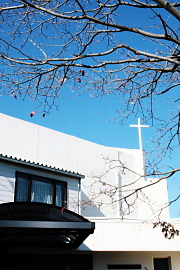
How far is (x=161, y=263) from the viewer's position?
49.9 feet

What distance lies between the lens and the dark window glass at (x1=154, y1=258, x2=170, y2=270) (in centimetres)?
1512

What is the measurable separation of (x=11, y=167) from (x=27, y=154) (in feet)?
12.9

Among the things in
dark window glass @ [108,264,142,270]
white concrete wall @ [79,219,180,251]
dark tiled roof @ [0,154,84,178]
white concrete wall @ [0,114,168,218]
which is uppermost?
white concrete wall @ [0,114,168,218]

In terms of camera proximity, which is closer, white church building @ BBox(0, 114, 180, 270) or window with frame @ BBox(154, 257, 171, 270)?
white church building @ BBox(0, 114, 180, 270)

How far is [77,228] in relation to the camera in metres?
9.44

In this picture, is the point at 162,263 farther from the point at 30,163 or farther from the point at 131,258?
the point at 30,163

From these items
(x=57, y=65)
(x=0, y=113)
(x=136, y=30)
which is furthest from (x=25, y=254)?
(x=136, y=30)

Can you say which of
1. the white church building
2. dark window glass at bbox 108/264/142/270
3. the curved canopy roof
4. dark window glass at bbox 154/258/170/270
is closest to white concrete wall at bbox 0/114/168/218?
the white church building

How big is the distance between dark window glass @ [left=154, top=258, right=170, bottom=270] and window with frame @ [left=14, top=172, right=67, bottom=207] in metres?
4.67

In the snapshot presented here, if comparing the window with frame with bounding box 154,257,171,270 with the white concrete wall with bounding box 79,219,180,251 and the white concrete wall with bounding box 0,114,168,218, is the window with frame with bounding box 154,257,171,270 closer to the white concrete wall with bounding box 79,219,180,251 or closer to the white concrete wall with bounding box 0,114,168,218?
the white concrete wall with bounding box 79,219,180,251

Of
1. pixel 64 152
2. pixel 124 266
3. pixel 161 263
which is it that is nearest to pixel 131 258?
pixel 124 266

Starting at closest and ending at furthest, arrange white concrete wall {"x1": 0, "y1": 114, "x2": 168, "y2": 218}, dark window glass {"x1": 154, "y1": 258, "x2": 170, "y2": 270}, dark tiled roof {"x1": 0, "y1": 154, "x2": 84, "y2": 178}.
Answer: dark tiled roof {"x1": 0, "y1": 154, "x2": 84, "y2": 178}
dark window glass {"x1": 154, "y1": 258, "x2": 170, "y2": 270}
white concrete wall {"x1": 0, "y1": 114, "x2": 168, "y2": 218}

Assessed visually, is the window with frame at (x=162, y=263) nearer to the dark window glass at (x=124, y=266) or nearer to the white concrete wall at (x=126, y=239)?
the dark window glass at (x=124, y=266)

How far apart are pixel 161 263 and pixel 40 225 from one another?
25.7ft
